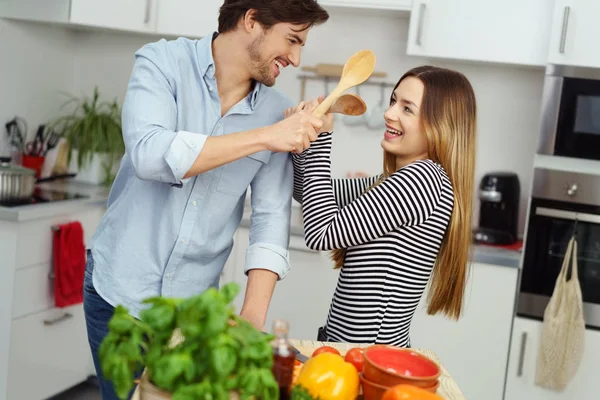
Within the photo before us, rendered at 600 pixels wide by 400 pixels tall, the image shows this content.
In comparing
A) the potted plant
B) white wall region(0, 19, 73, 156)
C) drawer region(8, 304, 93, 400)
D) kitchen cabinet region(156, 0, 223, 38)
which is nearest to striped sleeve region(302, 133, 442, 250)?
drawer region(8, 304, 93, 400)

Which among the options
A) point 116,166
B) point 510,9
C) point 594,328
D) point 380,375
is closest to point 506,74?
point 510,9

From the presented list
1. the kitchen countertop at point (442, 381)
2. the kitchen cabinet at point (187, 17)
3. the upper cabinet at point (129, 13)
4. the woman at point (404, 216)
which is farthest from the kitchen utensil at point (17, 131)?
the kitchen countertop at point (442, 381)

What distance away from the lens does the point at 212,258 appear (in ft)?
5.44

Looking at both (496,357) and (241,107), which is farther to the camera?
(496,357)

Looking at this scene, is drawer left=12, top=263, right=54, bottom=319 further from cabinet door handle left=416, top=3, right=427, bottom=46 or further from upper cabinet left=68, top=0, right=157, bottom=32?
cabinet door handle left=416, top=3, right=427, bottom=46

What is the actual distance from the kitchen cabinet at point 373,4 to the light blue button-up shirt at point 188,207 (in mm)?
1544

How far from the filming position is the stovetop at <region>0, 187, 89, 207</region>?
2.85 m

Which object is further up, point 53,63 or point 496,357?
point 53,63

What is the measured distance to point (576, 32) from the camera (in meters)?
2.75

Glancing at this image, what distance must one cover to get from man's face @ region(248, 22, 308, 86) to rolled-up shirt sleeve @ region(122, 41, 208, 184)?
0.56ft

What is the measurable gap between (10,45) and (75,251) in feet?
3.26

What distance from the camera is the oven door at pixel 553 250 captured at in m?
2.78

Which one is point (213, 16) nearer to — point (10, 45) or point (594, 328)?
point (10, 45)

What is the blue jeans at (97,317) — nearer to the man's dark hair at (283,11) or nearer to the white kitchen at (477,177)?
the man's dark hair at (283,11)
